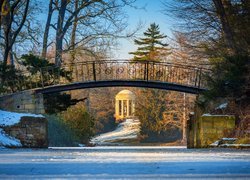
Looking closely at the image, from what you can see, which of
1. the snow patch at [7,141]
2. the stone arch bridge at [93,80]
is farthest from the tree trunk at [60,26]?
the snow patch at [7,141]

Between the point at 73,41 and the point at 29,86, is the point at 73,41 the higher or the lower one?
the higher one

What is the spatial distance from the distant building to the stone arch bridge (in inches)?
1017

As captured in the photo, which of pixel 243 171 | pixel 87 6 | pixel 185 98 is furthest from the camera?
pixel 185 98

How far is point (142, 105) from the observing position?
151ft

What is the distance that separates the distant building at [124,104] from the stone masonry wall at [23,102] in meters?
28.4

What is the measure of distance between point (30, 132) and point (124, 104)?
36.0 metres

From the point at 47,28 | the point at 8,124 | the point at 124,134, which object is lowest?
the point at 124,134

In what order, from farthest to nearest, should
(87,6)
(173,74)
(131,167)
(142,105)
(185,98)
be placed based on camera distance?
(142,105)
(185,98)
(87,6)
(173,74)
(131,167)

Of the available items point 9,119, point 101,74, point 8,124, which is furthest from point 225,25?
point 8,124

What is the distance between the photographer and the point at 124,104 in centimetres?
5300

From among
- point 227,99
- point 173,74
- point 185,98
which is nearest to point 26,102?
point 173,74

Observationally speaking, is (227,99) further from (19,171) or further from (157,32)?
(157,32)

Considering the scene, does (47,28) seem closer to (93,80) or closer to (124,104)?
(93,80)

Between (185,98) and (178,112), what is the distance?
4.42 feet
